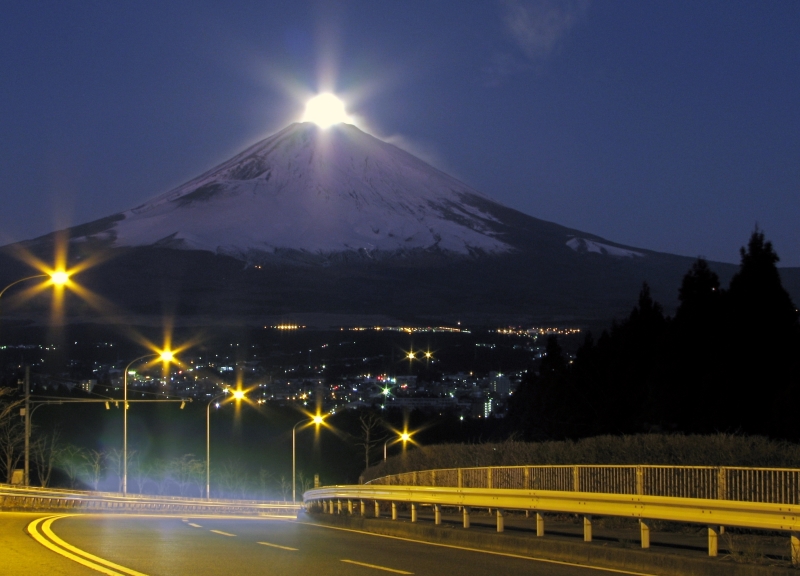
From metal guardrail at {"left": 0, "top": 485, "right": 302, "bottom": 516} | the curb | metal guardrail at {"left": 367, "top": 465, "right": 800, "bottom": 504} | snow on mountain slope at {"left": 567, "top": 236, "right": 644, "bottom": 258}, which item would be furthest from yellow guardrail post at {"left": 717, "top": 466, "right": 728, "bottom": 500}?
snow on mountain slope at {"left": 567, "top": 236, "right": 644, "bottom": 258}

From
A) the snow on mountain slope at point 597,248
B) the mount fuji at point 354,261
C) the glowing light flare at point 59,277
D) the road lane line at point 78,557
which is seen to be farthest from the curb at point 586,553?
the snow on mountain slope at point 597,248

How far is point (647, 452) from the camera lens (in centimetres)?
1856

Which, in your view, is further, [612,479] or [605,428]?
[605,428]

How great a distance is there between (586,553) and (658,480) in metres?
1.87

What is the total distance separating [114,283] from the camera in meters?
166

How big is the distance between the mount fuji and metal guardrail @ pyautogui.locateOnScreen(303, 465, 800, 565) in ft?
423

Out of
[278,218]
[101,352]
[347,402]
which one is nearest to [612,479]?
[347,402]

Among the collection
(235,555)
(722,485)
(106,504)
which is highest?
(722,485)

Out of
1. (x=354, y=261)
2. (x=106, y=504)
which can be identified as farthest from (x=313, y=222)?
(x=106, y=504)

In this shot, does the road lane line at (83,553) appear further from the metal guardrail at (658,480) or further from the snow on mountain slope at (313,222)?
the snow on mountain slope at (313,222)

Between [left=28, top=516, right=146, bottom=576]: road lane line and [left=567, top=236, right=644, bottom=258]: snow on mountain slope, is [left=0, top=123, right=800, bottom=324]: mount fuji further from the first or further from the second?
[left=28, top=516, right=146, bottom=576]: road lane line

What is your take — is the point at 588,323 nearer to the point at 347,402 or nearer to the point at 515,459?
the point at 347,402

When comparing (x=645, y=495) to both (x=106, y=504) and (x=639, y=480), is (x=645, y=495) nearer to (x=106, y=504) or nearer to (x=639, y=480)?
(x=639, y=480)

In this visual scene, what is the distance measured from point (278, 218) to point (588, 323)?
69.7 metres
